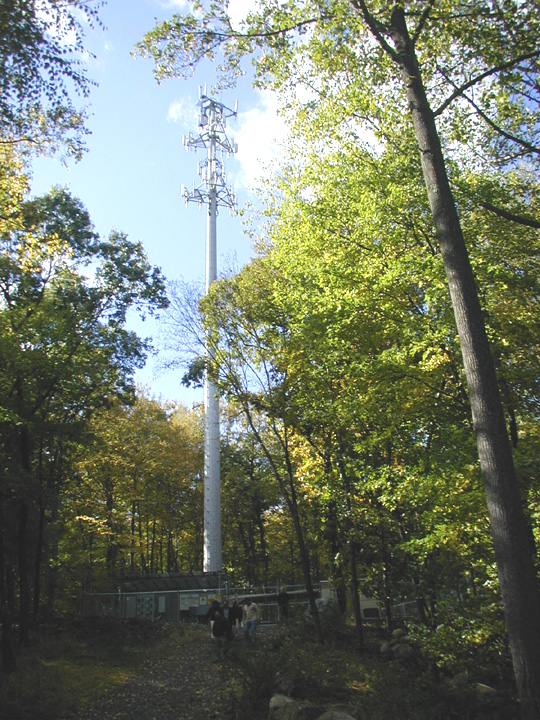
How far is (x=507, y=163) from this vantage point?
8859mm

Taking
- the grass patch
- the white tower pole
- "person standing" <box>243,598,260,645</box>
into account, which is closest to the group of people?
"person standing" <box>243,598,260,645</box>

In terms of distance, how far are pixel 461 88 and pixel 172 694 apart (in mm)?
10381

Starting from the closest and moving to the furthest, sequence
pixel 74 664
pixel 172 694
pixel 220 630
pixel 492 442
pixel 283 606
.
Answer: pixel 492 442 < pixel 172 694 < pixel 74 664 < pixel 220 630 < pixel 283 606

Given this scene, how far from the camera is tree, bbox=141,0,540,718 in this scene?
16.5 feet

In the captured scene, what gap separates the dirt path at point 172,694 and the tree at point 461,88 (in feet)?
15.3

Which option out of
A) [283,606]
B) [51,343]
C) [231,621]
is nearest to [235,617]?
[231,621]

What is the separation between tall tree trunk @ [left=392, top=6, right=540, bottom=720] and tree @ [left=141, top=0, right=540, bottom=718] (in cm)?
1

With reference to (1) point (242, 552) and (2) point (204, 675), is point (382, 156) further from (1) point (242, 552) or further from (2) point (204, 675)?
(1) point (242, 552)

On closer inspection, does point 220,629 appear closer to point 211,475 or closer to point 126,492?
point 211,475

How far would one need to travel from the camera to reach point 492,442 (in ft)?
17.6

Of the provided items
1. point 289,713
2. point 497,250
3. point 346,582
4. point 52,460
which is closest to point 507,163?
point 497,250

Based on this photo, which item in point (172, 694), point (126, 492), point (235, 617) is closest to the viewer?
point (172, 694)

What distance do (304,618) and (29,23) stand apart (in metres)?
13.9

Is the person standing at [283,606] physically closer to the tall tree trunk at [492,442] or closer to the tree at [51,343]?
the tree at [51,343]
